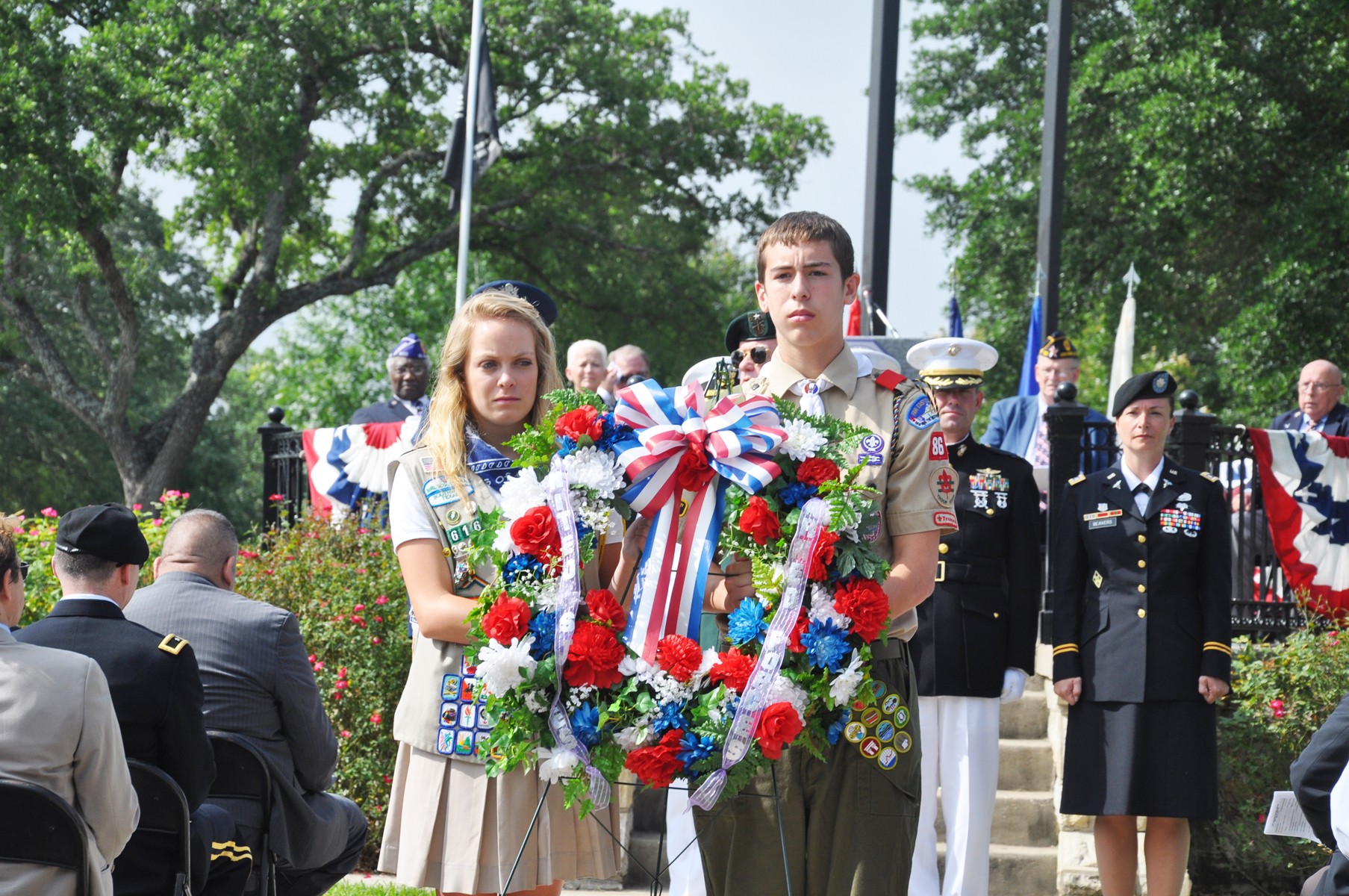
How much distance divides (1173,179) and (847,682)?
15.3m

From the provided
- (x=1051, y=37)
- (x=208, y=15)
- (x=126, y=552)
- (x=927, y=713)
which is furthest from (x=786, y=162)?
(x=126, y=552)

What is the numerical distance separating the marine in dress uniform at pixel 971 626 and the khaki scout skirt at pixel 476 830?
290 centimetres

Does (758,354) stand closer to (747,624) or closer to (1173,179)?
(747,624)

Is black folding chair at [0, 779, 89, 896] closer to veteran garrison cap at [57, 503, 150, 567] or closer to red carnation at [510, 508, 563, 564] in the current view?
veteran garrison cap at [57, 503, 150, 567]

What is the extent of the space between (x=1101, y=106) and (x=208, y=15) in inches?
549

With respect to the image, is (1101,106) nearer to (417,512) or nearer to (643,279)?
(643,279)

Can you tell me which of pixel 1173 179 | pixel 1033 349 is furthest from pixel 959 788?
pixel 1173 179

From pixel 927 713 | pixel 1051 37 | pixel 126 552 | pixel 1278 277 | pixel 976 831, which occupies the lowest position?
pixel 976 831

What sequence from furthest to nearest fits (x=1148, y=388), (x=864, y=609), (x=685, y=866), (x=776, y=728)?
(x=1148, y=388), (x=685, y=866), (x=864, y=609), (x=776, y=728)

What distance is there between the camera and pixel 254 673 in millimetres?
4008

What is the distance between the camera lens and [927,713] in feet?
19.6

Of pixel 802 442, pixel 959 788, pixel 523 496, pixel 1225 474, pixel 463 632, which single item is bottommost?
pixel 959 788

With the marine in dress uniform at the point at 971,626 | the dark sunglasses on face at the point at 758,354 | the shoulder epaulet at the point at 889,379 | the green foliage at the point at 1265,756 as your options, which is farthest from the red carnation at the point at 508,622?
the green foliage at the point at 1265,756

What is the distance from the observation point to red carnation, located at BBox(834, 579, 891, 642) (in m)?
2.69
